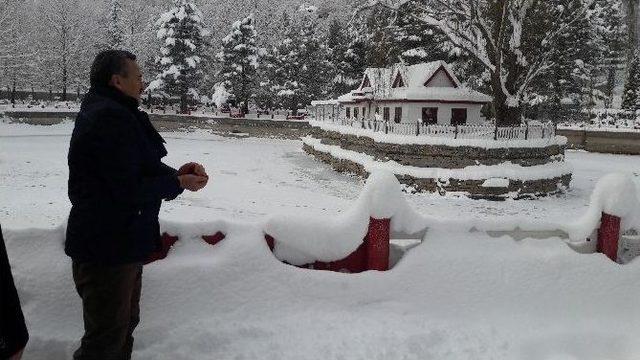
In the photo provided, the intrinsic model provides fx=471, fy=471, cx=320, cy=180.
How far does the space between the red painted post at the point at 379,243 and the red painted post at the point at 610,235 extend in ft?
8.48

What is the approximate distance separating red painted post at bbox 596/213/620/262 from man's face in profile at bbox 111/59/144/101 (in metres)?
5.15

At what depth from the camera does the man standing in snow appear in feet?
9.66

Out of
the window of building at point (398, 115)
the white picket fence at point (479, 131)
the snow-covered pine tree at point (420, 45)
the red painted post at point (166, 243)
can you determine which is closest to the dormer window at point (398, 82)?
the window of building at point (398, 115)

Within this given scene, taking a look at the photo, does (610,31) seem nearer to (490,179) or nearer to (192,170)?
(490,179)

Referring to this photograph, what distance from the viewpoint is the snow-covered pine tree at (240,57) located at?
5225 centimetres

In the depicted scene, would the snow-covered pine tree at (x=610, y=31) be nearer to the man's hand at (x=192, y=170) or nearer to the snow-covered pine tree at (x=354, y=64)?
the snow-covered pine tree at (x=354, y=64)

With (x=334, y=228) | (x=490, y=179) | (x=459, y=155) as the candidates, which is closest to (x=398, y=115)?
(x=459, y=155)

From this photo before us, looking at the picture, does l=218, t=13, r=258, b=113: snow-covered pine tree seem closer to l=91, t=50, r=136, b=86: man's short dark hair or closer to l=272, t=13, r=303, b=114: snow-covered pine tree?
l=272, t=13, r=303, b=114: snow-covered pine tree

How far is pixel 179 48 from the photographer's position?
157 feet

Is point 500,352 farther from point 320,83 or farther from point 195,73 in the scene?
point 320,83

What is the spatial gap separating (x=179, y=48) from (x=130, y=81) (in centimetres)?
4834

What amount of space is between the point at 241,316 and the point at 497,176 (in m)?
16.6

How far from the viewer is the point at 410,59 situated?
124 ft

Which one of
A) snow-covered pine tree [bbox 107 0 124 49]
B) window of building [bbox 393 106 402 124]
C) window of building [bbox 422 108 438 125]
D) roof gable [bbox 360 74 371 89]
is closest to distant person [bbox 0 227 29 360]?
window of building [bbox 422 108 438 125]
